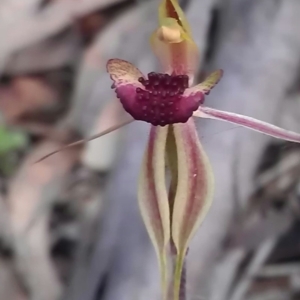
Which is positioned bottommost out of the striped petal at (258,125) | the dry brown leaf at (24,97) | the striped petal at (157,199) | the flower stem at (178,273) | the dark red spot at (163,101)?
the dry brown leaf at (24,97)

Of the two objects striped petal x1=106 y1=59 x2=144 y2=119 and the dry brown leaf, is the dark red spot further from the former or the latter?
the dry brown leaf

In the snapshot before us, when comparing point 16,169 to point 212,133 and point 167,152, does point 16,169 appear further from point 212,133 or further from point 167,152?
point 167,152

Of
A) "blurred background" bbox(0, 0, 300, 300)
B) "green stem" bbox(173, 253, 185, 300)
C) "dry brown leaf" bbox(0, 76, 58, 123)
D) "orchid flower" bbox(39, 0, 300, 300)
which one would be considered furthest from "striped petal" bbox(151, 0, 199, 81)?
"dry brown leaf" bbox(0, 76, 58, 123)

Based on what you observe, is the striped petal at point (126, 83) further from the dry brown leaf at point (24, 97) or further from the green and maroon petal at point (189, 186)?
the dry brown leaf at point (24, 97)

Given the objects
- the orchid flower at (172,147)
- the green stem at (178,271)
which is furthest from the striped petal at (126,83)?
the green stem at (178,271)

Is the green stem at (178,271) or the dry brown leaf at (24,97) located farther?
the dry brown leaf at (24,97)

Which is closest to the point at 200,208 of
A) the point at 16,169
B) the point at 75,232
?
the point at 75,232

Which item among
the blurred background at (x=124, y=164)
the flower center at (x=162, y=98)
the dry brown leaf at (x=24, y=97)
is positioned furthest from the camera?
the dry brown leaf at (x=24, y=97)
